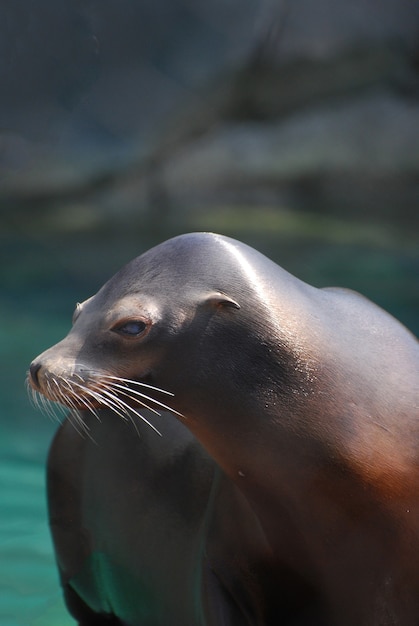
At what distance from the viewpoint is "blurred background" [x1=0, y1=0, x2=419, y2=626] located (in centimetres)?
1052

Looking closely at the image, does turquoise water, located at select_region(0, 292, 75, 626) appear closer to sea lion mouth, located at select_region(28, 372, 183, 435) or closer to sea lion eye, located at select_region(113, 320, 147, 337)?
sea lion mouth, located at select_region(28, 372, 183, 435)

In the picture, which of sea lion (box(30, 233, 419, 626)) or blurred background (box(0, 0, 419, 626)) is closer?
sea lion (box(30, 233, 419, 626))

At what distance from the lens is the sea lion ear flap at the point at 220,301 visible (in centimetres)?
316

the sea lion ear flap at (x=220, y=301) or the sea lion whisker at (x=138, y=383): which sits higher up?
the sea lion ear flap at (x=220, y=301)

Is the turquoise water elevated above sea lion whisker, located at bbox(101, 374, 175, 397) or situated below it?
above

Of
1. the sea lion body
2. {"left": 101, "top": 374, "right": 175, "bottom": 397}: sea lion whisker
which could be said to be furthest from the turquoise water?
{"left": 101, "top": 374, "right": 175, "bottom": 397}: sea lion whisker

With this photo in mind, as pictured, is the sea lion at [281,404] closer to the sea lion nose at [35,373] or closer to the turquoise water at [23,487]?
the sea lion nose at [35,373]

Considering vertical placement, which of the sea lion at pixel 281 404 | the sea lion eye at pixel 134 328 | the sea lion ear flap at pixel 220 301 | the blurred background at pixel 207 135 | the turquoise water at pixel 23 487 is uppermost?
the blurred background at pixel 207 135

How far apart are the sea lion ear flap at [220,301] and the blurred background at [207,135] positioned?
23.0 ft

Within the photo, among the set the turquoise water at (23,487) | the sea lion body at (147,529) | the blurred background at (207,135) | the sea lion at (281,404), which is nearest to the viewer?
the sea lion at (281,404)

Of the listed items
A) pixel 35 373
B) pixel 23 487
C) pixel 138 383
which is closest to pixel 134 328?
→ pixel 138 383

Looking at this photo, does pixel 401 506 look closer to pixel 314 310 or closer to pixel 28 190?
pixel 314 310

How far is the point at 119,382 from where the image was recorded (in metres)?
3.22

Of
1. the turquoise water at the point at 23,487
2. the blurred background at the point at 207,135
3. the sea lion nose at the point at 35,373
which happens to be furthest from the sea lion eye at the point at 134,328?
the blurred background at the point at 207,135
